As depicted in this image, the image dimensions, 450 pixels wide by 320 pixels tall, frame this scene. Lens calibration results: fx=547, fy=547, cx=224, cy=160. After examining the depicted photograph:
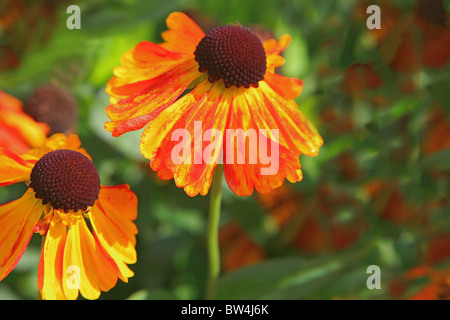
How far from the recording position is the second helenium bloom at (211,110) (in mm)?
354

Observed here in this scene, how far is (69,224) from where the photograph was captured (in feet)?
1.23

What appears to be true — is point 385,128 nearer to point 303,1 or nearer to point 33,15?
point 303,1

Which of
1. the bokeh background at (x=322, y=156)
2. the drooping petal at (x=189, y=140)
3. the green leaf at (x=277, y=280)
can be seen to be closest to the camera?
the drooping petal at (x=189, y=140)

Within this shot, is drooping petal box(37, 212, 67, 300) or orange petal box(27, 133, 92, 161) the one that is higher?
orange petal box(27, 133, 92, 161)

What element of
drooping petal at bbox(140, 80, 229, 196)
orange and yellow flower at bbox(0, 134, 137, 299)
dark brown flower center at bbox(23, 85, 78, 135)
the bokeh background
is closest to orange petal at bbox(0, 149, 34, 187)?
orange and yellow flower at bbox(0, 134, 137, 299)

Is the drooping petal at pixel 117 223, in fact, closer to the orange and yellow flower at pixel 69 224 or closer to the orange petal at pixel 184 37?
the orange and yellow flower at pixel 69 224

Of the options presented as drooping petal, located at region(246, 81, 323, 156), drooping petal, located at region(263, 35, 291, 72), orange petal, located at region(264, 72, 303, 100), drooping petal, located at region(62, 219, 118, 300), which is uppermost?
drooping petal, located at region(263, 35, 291, 72)

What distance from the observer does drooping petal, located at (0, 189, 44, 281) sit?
1.18 feet

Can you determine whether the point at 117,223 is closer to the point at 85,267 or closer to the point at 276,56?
the point at 85,267

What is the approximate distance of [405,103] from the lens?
0.63 metres

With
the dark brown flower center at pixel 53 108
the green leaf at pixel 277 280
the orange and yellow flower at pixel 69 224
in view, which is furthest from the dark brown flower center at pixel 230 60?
the dark brown flower center at pixel 53 108

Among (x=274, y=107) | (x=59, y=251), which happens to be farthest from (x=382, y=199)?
(x=59, y=251)

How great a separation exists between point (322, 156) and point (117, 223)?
0.41 meters

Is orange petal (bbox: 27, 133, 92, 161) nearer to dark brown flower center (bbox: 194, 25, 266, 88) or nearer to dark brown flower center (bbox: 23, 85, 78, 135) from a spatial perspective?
dark brown flower center (bbox: 194, 25, 266, 88)
